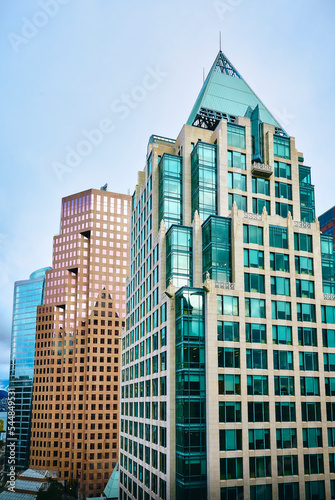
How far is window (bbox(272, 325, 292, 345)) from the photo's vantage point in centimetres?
6400

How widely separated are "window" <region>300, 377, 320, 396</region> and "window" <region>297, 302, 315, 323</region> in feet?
27.3

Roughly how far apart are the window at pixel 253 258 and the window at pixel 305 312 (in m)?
8.29

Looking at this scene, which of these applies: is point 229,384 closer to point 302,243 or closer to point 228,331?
point 228,331

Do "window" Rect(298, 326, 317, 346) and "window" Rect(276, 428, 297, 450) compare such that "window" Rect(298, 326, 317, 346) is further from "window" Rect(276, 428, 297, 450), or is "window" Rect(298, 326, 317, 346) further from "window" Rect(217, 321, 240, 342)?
"window" Rect(276, 428, 297, 450)

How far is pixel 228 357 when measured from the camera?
198 ft

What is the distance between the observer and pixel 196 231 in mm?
68562

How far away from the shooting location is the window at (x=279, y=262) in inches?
2630

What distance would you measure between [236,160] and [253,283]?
21.4m

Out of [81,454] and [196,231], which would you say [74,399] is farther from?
[196,231]

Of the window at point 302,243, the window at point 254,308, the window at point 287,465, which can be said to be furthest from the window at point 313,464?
the window at point 302,243

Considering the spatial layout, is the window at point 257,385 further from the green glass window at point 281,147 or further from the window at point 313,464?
the green glass window at point 281,147

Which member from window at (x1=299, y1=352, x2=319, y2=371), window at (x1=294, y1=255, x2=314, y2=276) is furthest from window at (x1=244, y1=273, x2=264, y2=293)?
window at (x1=299, y1=352, x2=319, y2=371)

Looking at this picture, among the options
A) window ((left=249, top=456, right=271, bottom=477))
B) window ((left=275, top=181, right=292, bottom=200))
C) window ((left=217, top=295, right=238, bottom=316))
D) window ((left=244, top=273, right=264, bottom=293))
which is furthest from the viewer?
window ((left=275, top=181, right=292, bottom=200))

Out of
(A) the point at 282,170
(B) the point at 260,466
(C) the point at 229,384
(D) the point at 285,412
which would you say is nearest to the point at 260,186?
(A) the point at 282,170
